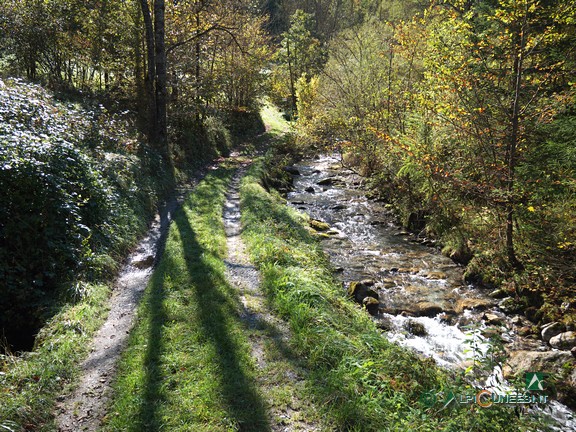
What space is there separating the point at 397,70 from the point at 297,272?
40.8ft

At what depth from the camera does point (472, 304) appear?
9055mm

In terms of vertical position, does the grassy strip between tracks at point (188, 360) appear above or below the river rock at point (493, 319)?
above

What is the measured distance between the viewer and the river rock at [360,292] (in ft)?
29.4

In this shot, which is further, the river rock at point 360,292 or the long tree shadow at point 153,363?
the river rock at point 360,292

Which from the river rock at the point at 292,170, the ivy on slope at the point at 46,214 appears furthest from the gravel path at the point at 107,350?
the river rock at the point at 292,170

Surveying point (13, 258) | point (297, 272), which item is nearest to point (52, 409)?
point (13, 258)

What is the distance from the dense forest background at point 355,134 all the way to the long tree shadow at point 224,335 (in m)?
1.89

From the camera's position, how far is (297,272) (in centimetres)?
808

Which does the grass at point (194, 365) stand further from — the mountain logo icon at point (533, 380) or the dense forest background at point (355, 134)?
the mountain logo icon at point (533, 380)

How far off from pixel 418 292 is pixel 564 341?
A: 324 centimetres

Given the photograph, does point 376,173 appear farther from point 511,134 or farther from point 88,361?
point 88,361

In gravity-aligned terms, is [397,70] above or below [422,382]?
above

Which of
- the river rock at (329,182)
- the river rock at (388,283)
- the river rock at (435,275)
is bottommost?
the river rock at (388,283)

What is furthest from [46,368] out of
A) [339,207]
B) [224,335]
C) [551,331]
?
[339,207]
